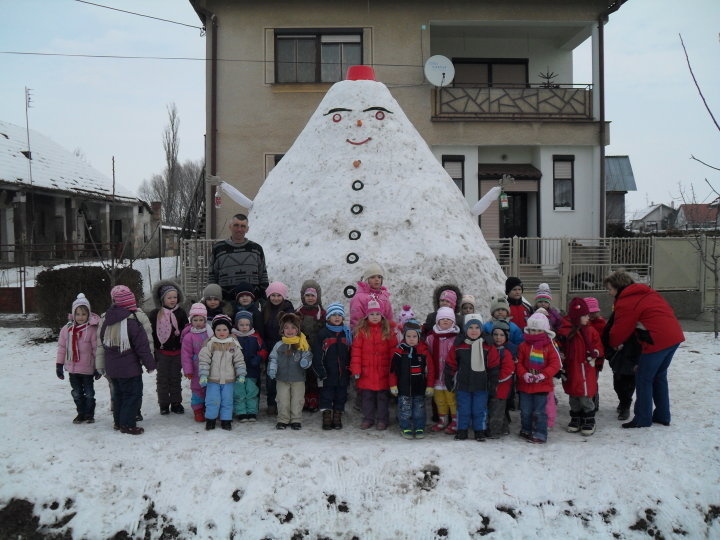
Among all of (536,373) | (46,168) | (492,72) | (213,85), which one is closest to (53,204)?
(46,168)

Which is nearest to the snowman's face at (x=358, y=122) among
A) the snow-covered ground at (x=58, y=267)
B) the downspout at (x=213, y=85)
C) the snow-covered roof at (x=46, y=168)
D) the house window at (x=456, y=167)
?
the snow-covered ground at (x=58, y=267)

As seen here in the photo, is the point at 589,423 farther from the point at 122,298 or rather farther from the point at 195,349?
the point at 122,298

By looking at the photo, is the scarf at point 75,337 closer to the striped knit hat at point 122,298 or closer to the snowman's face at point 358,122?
the striped knit hat at point 122,298

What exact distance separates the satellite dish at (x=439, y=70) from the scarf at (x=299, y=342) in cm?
951

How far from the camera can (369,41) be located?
13.1 meters

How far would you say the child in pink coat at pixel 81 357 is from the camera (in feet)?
15.6

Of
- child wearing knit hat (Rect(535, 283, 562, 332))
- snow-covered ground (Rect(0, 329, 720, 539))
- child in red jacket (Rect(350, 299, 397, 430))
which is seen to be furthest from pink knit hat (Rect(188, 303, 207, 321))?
child wearing knit hat (Rect(535, 283, 562, 332))

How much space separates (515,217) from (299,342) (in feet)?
36.1

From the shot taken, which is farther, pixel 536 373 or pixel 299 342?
pixel 299 342

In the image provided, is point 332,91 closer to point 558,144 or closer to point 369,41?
point 369,41

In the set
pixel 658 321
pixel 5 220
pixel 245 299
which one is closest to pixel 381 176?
pixel 245 299

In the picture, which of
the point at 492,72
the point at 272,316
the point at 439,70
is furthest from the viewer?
the point at 492,72

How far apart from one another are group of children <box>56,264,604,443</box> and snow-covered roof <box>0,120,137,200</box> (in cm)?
1366

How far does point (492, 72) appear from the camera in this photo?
1476 cm
